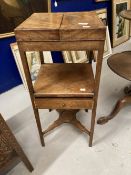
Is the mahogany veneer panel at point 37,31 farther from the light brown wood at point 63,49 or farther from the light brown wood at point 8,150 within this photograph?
the light brown wood at point 8,150

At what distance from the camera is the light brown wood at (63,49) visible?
80 centimetres

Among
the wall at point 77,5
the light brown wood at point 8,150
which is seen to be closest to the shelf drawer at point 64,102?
the light brown wood at point 8,150

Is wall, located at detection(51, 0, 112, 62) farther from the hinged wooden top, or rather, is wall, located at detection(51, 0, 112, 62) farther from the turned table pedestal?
the hinged wooden top

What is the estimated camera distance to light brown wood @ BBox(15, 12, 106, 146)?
2.62ft

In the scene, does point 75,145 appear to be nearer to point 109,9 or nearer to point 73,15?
point 73,15

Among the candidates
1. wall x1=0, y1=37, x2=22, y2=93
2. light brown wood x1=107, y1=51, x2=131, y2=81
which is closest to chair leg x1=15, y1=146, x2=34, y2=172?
light brown wood x1=107, y1=51, x2=131, y2=81

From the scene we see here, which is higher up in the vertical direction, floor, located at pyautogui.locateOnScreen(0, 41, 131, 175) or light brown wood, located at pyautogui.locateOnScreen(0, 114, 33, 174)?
light brown wood, located at pyautogui.locateOnScreen(0, 114, 33, 174)

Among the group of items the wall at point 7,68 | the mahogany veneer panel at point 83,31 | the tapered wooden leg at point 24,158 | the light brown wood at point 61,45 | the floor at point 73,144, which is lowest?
the floor at point 73,144

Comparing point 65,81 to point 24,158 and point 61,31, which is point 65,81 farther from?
point 24,158

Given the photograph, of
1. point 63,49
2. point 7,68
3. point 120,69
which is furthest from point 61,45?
point 7,68

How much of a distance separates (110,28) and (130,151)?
6.71 ft

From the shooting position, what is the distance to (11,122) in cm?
160

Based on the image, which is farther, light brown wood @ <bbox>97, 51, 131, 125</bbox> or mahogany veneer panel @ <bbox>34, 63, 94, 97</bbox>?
light brown wood @ <bbox>97, 51, 131, 125</bbox>

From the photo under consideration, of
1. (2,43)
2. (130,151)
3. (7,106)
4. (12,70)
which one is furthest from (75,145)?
(2,43)
